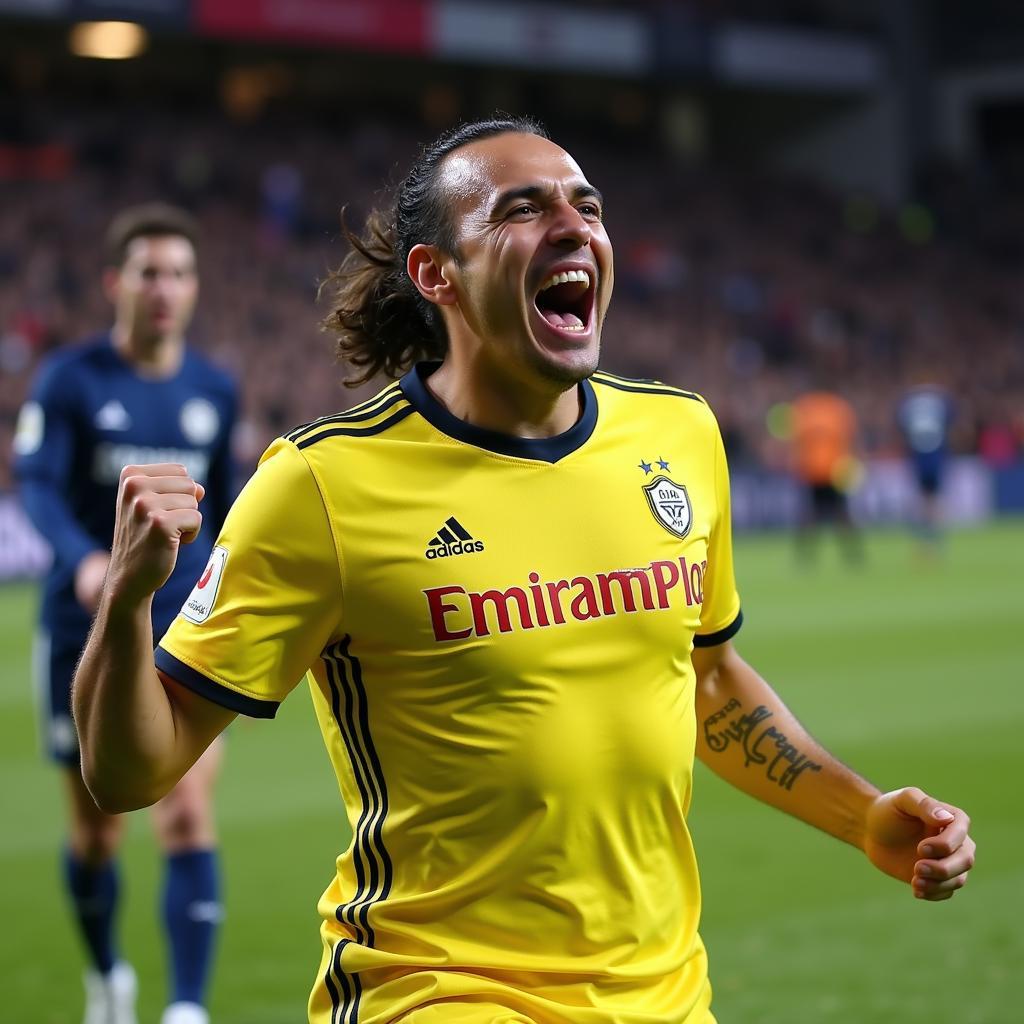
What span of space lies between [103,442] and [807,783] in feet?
9.87

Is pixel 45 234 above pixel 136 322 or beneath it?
above

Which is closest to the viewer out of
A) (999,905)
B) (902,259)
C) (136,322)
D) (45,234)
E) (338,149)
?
(136,322)

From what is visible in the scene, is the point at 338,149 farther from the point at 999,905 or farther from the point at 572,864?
the point at 572,864

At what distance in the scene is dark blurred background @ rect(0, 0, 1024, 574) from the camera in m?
26.5

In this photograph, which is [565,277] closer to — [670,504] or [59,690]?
[670,504]

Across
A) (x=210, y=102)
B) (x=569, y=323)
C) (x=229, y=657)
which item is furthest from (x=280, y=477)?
(x=210, y=102)

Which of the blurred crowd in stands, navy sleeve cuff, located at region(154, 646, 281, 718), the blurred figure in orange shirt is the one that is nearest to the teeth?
navy sleeve cuff, located at region(154, 646, 281, 718)

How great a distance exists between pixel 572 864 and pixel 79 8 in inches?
1028

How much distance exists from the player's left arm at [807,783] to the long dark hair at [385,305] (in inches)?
28.7

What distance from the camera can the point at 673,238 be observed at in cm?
3447

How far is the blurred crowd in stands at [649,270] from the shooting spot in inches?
992

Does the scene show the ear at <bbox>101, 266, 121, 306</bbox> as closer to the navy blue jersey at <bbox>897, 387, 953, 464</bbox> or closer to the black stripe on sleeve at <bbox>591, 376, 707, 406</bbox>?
the black stripe on sleeve at <bbox>591, 376, 707, 406</bbox>

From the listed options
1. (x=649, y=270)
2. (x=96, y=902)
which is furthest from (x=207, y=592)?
(x=649, y=270)

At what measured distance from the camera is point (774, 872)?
682 centimetres
